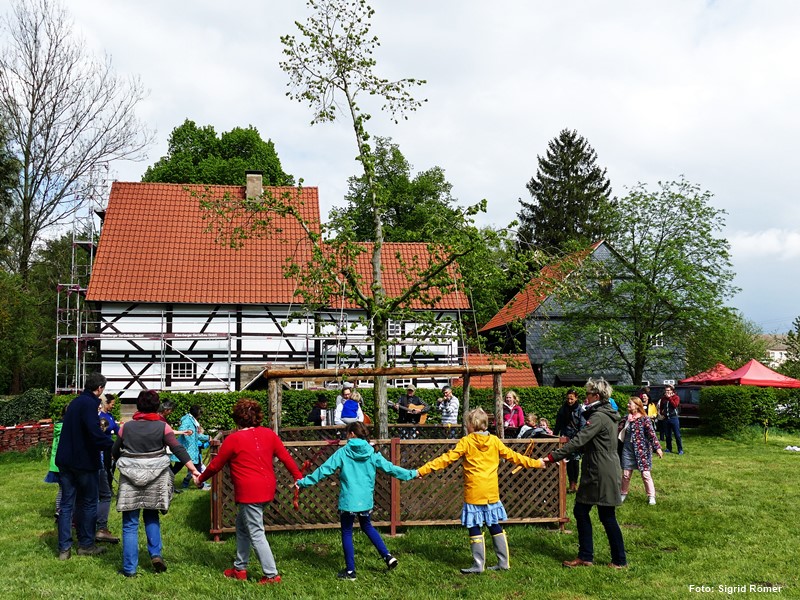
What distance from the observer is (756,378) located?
85.8 ft

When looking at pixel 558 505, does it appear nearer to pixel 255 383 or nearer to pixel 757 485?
pixel 757 485

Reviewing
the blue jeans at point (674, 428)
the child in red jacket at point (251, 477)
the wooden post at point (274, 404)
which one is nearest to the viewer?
the child in red jacket at point (251, 477)

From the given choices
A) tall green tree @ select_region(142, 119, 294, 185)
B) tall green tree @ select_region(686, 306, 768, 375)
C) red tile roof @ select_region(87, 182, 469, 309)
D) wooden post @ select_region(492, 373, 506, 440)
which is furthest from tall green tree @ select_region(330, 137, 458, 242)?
wooden post @ select_region(492, 373, 506, 440)

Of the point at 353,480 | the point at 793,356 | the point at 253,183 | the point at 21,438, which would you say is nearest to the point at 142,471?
the point at 353,480

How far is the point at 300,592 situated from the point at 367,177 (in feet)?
19.4

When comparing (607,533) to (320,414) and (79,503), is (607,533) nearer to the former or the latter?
(79,503)

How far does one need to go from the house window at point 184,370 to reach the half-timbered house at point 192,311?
0.04 m

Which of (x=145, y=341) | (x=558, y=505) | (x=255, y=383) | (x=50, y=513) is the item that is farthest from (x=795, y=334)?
(x=50, y=513)

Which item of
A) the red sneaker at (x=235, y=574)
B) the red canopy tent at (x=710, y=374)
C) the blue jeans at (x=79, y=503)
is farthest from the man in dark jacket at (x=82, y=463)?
the red canopy tent at (x=710, y=374)

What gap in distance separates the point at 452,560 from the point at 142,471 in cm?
327

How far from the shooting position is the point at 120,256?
2528 cm

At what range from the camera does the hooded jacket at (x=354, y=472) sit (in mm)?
6742

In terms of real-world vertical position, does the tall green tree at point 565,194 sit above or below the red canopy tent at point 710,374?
above

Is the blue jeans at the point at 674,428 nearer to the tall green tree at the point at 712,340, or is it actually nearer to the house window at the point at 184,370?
the tall green tree at the point at 712,340
